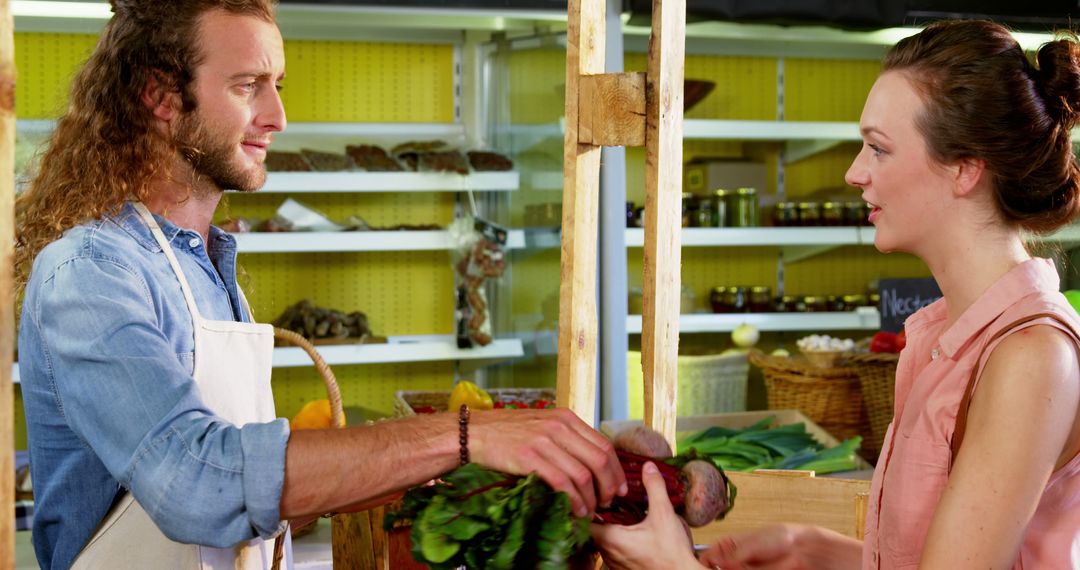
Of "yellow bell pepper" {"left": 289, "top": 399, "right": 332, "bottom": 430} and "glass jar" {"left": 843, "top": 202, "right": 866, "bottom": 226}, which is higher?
"glass jar" {"left": 843, "top": 202, "right": 866, "bottom": 226}

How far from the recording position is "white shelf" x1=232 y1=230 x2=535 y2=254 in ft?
15.6

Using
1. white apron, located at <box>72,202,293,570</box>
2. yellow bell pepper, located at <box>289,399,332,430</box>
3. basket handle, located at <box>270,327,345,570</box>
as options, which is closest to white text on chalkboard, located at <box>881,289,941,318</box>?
yellow bell pepper, located at <box>289,399,332,430</box>

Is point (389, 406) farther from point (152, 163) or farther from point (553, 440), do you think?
point (553, 440)

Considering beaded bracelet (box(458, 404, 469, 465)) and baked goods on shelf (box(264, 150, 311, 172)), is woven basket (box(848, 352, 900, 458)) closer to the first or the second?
baked goods on shelf (box(264, 150, 311, 172))

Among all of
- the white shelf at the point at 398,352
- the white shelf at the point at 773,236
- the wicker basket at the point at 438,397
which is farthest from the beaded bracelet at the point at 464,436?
the white shelf at the point at 773,236

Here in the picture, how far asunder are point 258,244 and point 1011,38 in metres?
3.70

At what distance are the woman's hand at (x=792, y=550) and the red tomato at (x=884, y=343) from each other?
8.56 feet

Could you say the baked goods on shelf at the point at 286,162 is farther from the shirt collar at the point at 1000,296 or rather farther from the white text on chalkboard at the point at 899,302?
the shirt collar at the point at 1000,296

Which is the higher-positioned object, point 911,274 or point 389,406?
point 911,274

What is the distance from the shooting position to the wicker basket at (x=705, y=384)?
498cm

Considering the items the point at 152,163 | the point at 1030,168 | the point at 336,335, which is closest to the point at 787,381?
the point at 336,335

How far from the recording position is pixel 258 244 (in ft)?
15.5

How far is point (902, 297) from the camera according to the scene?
4.80 metres

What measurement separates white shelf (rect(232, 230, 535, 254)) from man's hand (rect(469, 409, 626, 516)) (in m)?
3.45
